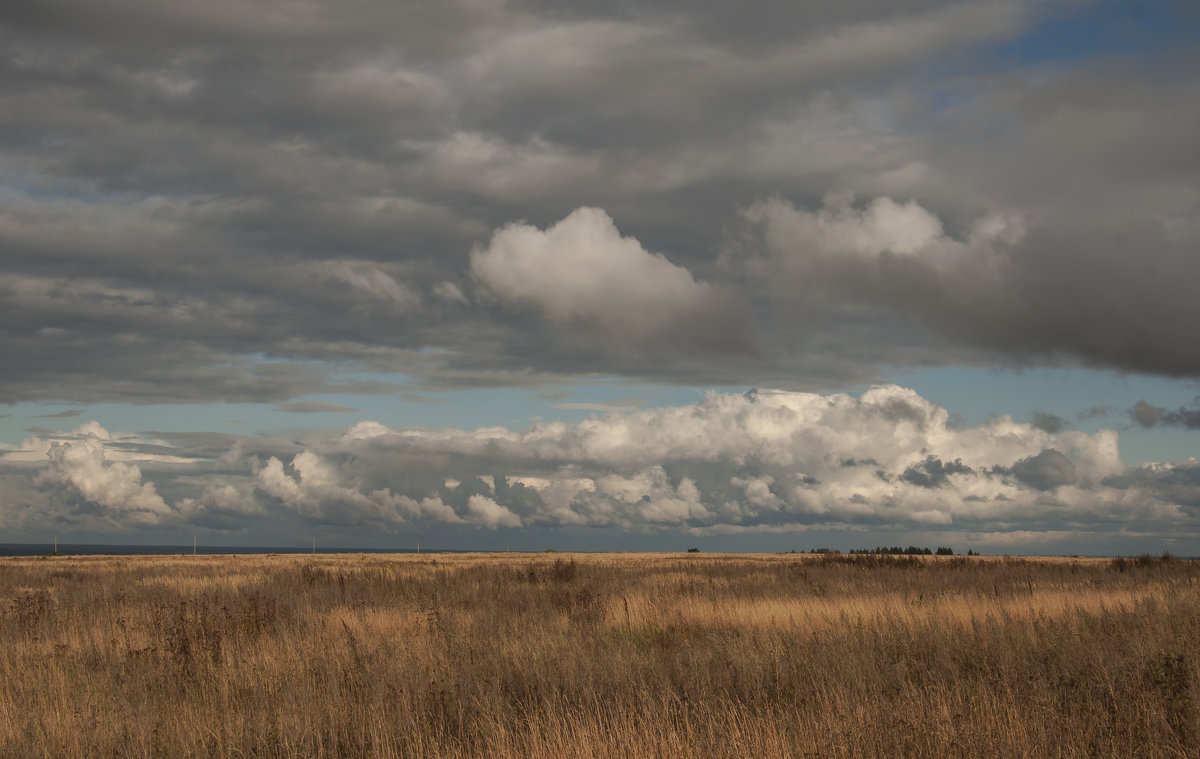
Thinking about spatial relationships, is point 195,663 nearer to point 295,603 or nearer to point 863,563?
point 295,603

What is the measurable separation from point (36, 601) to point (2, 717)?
538 inches

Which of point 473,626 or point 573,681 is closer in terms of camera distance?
point 573,681

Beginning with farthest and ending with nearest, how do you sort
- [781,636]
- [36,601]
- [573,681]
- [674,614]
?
1. [36,601]
2. [674,614]
3. [781,636]
4. [573,681]

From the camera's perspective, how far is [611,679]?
11.5 metres

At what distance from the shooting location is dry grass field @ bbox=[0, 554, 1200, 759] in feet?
27.7

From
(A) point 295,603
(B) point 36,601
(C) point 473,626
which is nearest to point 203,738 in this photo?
(C) point 473,626

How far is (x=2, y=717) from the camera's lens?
10.1 m

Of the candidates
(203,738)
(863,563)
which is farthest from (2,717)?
(863,563)

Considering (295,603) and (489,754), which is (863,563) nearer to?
(295,603)

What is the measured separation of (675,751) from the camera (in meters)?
7.85

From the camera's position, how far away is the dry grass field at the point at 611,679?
845 cm

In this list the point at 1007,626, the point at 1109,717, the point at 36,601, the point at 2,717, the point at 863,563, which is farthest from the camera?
the point at 863,563

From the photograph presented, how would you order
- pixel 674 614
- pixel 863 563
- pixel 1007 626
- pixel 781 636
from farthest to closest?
1. pixel 863 563
2. pixel 674 614
3. pixel 1007 626
4. pixel 781 636

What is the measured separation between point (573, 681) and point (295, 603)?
12686mm
